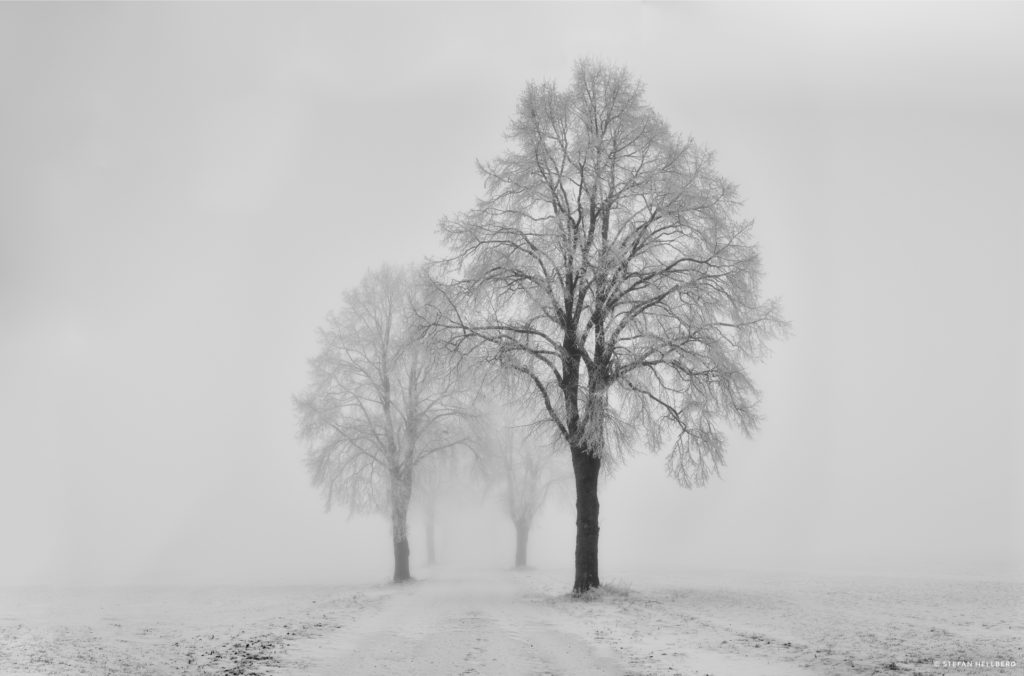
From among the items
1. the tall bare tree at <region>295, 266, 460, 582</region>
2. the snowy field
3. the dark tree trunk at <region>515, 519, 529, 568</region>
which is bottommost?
the dark tree trunk at <region>515, 519, 529, 568</region>

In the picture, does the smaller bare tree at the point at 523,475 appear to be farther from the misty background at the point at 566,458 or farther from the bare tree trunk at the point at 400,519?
the bare tree trunk at the point at 400,519

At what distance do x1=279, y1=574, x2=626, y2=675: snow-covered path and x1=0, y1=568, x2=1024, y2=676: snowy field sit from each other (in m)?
0.04

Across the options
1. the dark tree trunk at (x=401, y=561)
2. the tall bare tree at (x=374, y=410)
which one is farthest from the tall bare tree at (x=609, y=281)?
the dark tree trunk at (x=401, y=561)

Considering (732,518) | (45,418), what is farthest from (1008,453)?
(45,418)

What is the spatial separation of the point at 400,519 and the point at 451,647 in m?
15.5

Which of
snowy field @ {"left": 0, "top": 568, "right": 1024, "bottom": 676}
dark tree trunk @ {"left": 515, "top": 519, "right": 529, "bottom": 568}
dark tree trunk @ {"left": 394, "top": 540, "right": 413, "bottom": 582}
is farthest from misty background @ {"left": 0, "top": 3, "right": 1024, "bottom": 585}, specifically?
dark tree trunk @ {"left": 394, "top": 540, "right": 413, "bottom": 582}

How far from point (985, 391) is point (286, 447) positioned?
311ft

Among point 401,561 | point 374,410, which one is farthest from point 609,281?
Result: point 401,561

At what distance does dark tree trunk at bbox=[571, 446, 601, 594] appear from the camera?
15781 mm

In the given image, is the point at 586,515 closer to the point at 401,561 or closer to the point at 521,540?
the point at 401,561

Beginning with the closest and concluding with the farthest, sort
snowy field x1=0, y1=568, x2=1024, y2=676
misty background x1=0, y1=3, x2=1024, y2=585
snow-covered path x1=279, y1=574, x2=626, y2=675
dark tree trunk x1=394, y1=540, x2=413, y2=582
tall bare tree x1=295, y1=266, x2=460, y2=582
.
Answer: snowy field x1=0, y1=568, x2=1024, y2=676 < snow-covered path x1=279, y1=574, x2=626, y2=675 < misty background x1=0, y1=3, x2=1024, y2=585 < tall bare tree x1=295, y1=266, x2=460, y2=582 < dark tree trunk x1=394, y1=540, x2=413, y2=582

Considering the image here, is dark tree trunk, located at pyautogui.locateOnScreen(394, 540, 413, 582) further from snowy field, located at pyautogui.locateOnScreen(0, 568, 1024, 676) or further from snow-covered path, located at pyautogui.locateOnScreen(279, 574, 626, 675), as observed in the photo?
snow-covered path, located at pyautogui.locateOnScreen(279, 574, 626, 675)

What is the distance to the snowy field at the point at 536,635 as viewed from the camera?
23.6 feet

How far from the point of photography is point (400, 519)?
2370 centimetres
